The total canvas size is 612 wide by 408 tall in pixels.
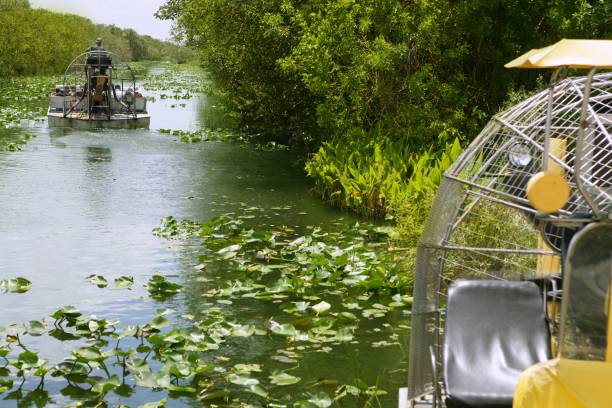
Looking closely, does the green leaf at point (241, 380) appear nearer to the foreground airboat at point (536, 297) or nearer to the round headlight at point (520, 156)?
the foreground airboat at point (536, 297)

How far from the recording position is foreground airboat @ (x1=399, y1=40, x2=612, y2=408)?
3408 millimetres

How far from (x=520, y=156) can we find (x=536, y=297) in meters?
0.81

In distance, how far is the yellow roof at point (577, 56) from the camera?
3.82m

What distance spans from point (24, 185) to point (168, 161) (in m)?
3.88

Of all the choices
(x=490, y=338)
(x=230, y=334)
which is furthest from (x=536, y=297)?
(x=230, y=334)

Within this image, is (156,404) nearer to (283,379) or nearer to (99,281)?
(283,379)

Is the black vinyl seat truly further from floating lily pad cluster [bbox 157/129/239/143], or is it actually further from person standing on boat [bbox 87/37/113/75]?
person standing on boat [bbox 87/37/113/75]

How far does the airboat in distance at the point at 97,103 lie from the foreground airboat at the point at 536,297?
18.3 metres

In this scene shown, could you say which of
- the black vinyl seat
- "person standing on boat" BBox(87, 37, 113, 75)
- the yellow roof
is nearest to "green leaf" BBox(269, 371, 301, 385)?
the black vinyl seat

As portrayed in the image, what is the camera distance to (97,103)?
24.7 m

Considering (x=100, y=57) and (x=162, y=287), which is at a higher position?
(x=100, y=57)

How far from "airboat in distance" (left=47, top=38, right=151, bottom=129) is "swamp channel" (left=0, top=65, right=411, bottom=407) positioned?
23.3 feet

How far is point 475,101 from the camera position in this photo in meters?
15.4

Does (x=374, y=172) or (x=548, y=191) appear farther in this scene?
(x=374, y=172)
